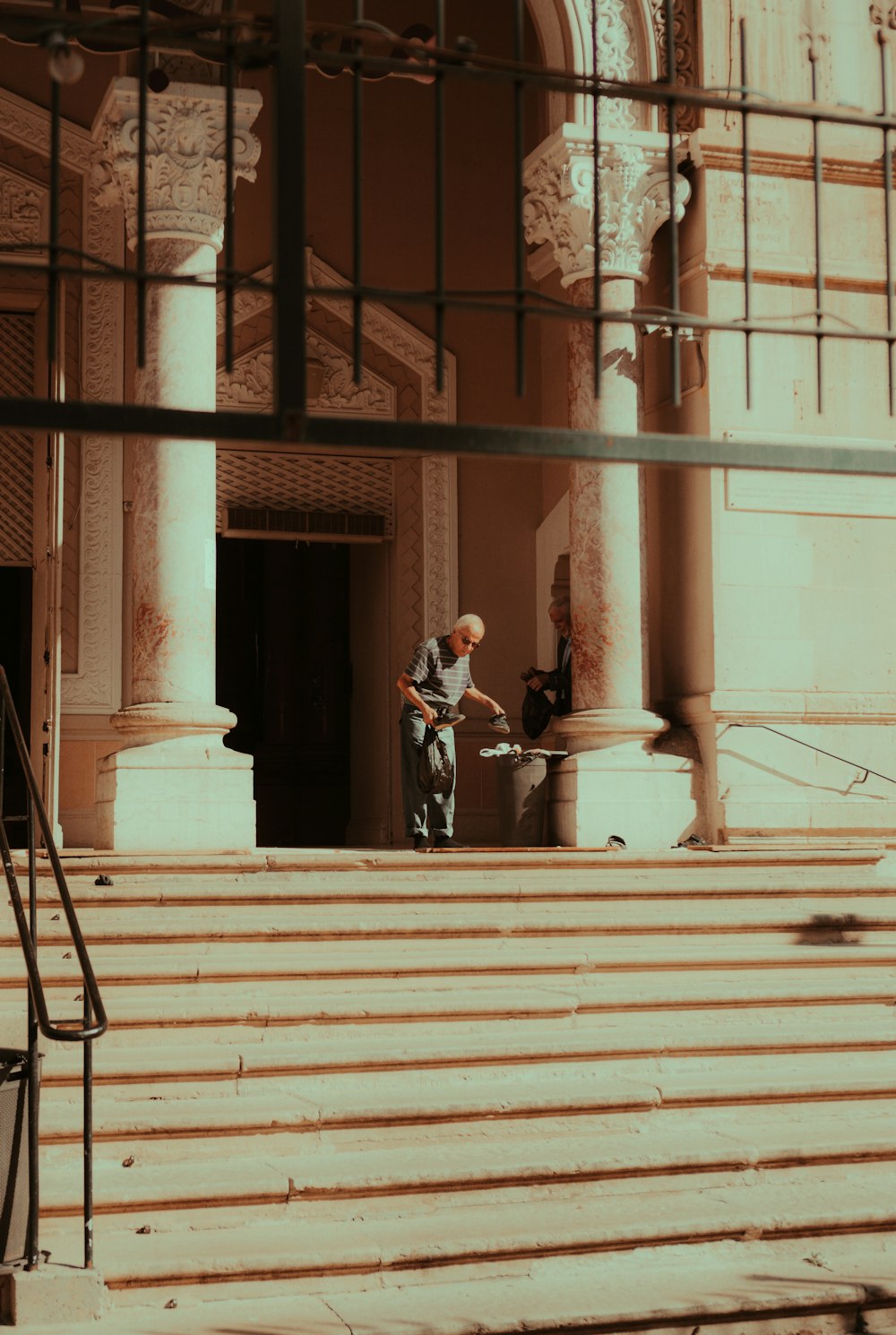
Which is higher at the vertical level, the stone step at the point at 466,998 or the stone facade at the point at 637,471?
the stone facade at the point at 637,471

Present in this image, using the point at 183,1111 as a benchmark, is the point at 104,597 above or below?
above

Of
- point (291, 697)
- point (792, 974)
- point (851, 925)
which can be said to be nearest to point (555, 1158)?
point (792, 974)

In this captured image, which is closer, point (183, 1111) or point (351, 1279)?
point (351, 1279)

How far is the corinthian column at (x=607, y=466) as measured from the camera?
37.2 ft

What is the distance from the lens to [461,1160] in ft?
20.4

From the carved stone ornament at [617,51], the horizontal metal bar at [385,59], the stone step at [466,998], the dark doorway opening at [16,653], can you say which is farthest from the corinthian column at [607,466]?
the horizontal metal bar at [385,59]

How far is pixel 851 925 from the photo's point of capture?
8938mm

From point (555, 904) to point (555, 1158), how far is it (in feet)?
9.04

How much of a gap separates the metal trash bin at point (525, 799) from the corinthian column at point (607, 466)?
22cm

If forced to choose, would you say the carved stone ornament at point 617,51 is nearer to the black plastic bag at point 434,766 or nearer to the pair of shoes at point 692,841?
the black plastic bag at point 434,766

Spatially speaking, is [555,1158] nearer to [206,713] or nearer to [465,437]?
[465,437]

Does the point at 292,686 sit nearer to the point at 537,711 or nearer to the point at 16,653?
the point at 16,653

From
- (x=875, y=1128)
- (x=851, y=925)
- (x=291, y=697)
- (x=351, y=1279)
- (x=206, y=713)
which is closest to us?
(x=351, y=1279)

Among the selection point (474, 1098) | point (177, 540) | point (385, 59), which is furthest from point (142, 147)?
point (177, 540)
